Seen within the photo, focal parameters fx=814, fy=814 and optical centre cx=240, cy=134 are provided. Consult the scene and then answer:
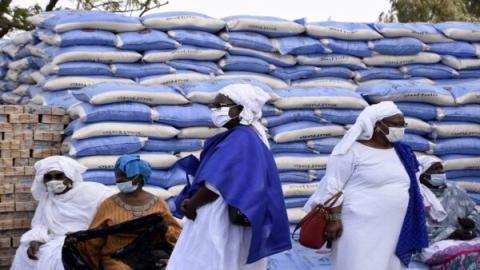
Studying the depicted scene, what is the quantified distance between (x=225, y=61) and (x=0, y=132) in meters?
1.91

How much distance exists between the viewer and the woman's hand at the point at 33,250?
16.9 ft

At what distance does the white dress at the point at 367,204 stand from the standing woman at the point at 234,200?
2.11 ft

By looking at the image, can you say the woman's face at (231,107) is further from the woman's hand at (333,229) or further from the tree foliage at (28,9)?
the tree foliage at (28,9)

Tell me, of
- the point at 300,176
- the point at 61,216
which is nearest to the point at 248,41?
the point at 300,176

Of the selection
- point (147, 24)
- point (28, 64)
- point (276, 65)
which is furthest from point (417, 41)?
point (28, 64)

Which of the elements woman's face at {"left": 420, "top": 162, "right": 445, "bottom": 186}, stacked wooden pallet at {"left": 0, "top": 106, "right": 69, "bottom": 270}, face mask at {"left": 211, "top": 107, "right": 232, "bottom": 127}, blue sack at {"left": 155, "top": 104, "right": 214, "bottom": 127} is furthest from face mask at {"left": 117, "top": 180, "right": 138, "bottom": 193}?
woman's face at {"left": 420, "top": 162, "right": 445, "bottom": 186}

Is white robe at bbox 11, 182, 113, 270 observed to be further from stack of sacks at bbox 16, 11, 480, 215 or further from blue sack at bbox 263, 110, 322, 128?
blue sack at bbox 263, 110, 322, 128

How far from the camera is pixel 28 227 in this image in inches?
234

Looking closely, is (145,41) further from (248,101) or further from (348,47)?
(248,101)

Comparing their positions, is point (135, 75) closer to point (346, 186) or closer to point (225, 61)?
point (225, 61)

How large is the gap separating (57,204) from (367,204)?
2.08 m

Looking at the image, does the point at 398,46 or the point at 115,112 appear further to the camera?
the point at 398,46

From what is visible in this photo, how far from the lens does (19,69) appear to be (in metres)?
7.84

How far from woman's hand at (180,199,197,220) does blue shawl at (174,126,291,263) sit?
0.16 ft
